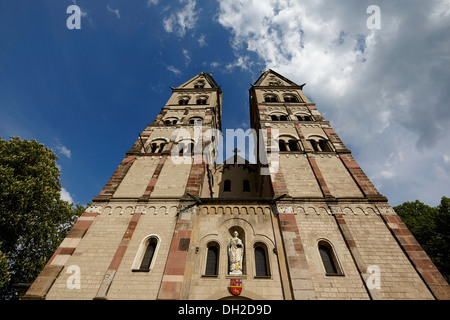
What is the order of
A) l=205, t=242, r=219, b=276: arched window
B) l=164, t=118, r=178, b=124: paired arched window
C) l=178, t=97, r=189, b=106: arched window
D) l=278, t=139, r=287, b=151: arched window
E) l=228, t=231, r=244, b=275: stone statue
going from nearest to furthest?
1. l=228, t=231, r=244, b=275: stone statue
2. l=205, t=242, r=219, b=276: arched window
3. l=278, t=139, r=287, b=151: arched window
4. l=164, t=118, r=178, b=124: paired arched window
5. l=178, t=97, r=189, b=106: arched window

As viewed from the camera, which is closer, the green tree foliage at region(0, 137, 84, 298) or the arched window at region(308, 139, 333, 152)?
the green tree foliage at region(0, 137, 84, 298)

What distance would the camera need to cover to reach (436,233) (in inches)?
662

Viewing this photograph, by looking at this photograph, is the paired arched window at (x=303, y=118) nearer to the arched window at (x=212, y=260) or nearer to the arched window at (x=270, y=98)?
the arched window at (x=270, y=98)

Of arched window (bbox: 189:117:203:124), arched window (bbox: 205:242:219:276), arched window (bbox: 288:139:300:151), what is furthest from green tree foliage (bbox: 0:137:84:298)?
arched window (bbox: 288:139:300:151)

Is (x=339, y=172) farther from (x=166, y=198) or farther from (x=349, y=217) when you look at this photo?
(x=166, y=198)

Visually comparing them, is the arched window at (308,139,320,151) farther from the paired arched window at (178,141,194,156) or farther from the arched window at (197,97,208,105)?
the arched window at (197,97,208,105)

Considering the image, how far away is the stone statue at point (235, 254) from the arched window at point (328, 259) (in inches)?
148

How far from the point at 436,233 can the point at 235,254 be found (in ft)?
63.3

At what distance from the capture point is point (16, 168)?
47.4ft

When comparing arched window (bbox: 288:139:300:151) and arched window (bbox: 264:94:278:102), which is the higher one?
arched window (bbox: 264:94:278:102)

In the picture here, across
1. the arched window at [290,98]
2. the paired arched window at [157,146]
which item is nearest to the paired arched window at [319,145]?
the arched window at [290,98]

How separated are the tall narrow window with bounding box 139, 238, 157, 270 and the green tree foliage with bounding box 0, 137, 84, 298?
28.0 feet

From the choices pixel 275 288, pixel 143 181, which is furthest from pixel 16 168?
pixel 275 288

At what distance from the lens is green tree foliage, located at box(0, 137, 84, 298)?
497 inches
